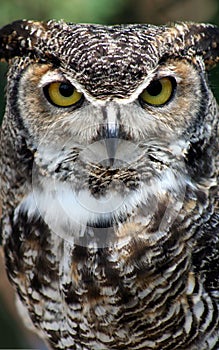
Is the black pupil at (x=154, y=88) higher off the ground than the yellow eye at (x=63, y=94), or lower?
higher

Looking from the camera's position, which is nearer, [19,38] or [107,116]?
[107,116]

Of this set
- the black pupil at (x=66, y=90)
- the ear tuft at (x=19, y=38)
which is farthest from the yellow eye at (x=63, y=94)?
the ear tuft at (x=19, y=38)

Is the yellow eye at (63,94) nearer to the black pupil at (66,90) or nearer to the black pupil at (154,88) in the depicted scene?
the black pupil at (66,90)

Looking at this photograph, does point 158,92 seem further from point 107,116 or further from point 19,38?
point 19,38

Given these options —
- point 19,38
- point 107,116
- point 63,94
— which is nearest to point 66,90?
point 63,94

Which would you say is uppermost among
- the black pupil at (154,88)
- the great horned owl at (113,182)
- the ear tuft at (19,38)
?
the ear tuft at (19,38)

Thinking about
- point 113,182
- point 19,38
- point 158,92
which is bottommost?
point 113,182

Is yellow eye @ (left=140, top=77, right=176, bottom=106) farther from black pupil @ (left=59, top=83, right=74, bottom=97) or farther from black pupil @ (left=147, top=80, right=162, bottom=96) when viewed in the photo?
black pupil @ (left=59, top=83, right=74, bottom=97)
